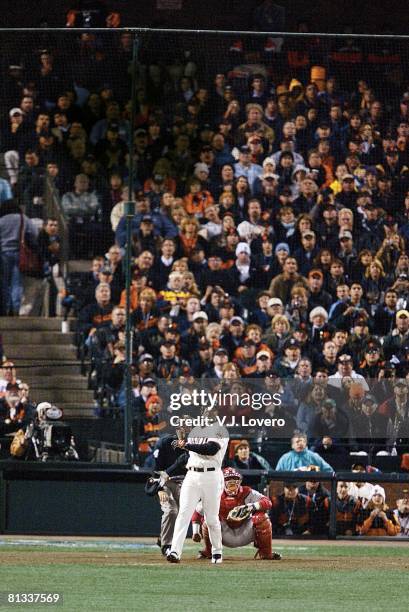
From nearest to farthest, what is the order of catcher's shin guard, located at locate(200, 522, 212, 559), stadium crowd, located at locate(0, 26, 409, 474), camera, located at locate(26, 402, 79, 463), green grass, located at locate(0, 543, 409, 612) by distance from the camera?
green grass, located at locate(0, 543, 409, 612), catcher's shin guard, located at locate(200, 522, 212, 559), camera, located at locate(26, 402, 79, 463), stadium crowd, located at locate(0, 26, 409, 474)

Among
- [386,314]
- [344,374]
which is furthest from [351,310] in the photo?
[344,374]

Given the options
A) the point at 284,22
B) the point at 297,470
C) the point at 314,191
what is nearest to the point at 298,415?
the point at 297,470

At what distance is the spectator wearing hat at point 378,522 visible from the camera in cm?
1586

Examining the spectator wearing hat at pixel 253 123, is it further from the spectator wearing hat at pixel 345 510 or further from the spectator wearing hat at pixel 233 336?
the spectator wearing hat at pixel 345 510

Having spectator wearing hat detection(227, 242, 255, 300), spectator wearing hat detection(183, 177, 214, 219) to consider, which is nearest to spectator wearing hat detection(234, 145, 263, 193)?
spectator wearing hat detection(183, 177, 214, 219)

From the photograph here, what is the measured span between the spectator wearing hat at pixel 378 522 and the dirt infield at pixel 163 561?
5.26 ft

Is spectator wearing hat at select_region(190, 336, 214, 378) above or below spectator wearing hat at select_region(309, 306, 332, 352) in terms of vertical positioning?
below

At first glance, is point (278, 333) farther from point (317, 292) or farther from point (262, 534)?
point (262, 534)

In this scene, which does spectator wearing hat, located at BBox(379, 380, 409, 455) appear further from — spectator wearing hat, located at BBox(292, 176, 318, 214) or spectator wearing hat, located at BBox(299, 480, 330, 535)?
spectator wearing hat, located at BBox(292, 176, 318, 214)

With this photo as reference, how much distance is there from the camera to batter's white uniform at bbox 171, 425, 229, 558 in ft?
42.0

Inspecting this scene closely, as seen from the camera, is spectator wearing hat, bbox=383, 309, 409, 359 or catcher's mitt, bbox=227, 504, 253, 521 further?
spectator wearing hat, bbox=383, 309, 409, 359

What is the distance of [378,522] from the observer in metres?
15.9

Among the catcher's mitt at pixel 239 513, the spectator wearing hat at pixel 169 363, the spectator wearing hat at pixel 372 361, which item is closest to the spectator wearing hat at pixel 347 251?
the spectator wearing hat at pixel 372 361

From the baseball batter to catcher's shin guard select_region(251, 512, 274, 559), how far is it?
56cm
